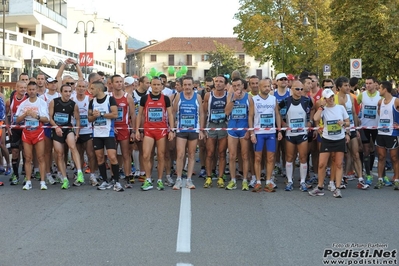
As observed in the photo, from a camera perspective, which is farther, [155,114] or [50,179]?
[50,179]

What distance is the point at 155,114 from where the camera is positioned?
35.2ft

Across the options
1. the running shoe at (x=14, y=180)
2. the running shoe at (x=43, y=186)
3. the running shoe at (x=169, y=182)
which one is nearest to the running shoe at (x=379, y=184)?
the running shoe at (x=169, y=182)

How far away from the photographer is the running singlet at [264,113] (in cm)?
1063

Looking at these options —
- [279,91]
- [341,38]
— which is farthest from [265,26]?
[279,91]

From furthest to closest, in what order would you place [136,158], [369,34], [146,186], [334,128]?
→ 1. [369,34]
2. [136,158]
3. [146,186]
4. [334,128]

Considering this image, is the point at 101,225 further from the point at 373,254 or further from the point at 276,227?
the point at 373,254

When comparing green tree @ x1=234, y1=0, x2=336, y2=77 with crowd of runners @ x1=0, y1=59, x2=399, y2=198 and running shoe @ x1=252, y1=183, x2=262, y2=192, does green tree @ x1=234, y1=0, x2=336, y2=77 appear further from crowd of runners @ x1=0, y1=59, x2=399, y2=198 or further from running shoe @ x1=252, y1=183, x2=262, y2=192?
running shoe @ x1=252, y1=183, x2=262, y2=192

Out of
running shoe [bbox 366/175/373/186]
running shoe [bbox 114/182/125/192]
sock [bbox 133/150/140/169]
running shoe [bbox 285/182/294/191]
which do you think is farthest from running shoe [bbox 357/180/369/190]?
sock [bbox 133/150/140/169]

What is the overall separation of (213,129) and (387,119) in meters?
3.33

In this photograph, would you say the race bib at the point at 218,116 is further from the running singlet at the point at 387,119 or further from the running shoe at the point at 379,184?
the running shoe at the point at 379,184

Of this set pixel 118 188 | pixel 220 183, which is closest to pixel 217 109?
pixel 220 183

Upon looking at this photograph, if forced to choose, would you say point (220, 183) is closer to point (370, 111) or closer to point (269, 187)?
point (269, 187)

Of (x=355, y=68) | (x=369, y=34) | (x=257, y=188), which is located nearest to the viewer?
(x=257, y=188)

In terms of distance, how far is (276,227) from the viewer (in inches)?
298
